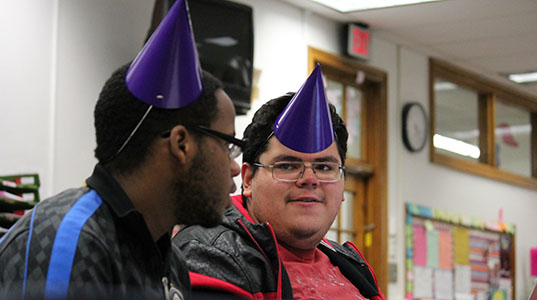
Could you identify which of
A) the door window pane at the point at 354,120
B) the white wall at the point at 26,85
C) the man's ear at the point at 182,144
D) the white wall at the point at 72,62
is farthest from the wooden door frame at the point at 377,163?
the man's ear at the point at 182,144

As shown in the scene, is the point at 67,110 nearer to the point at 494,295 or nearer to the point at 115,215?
the point at 115,215

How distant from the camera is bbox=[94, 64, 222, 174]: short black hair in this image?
3.81ft

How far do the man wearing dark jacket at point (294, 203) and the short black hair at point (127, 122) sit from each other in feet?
1.42

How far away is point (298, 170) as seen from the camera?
1734mm

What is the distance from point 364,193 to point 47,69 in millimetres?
2561

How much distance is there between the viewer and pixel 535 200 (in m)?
6.59

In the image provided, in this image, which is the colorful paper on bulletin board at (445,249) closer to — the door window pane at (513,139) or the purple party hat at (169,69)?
the door window pane at (513,139)

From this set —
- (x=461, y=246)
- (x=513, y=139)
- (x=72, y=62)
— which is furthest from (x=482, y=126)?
(x=72, y=62)

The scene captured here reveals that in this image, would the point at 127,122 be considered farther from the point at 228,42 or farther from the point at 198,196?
the point at 228,42

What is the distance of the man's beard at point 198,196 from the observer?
1180mm

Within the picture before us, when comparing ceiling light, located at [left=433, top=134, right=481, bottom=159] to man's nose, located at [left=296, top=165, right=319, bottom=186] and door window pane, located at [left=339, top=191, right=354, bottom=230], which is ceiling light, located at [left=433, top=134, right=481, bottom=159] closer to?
door window pane, located at [left=339, top=191, right=354, bottom=230]

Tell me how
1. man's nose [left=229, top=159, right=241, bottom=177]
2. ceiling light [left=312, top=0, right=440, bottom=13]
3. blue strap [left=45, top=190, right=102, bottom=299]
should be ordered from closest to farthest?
blue strap [left=45, top=190, right=102, bottom=299], man's nose [left=229, top=159, right=241, bottom=177], ceiling light [left=312, top=0, right=440, bottom=13]

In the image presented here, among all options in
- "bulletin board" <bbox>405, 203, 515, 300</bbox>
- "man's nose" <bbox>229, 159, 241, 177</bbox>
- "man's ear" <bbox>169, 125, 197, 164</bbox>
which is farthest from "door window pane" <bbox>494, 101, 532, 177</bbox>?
"man's ear" <bbox>169, 125, 197, 164</bbox>

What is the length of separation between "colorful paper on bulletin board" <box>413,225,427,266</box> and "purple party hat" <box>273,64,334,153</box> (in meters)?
3.76
